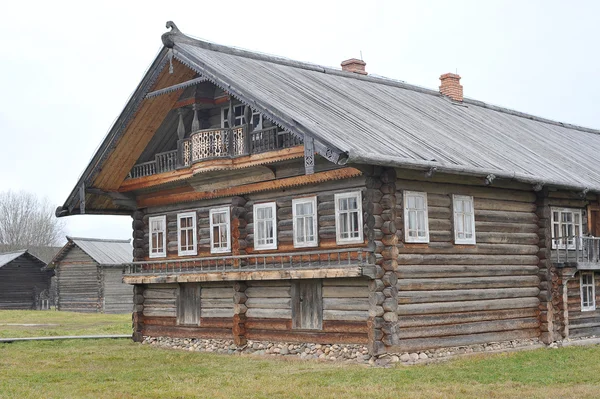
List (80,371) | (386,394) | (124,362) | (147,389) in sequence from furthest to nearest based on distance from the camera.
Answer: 1. (124,362)
2. (80,371)
3. (147,389)
4. (386,394)

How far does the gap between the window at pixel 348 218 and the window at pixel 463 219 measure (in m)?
2.70

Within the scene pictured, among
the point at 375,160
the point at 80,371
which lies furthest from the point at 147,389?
the point at 375,160

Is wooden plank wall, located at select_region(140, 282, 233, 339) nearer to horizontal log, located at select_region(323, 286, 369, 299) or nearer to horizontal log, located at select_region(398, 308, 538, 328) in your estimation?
horizontal log, located at select_region(323, 286, 369, 299)

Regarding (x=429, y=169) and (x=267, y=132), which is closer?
(x=429, y=169)

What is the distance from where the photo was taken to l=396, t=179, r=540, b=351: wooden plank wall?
21422 millimetres

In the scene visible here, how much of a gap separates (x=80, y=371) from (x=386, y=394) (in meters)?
8.23

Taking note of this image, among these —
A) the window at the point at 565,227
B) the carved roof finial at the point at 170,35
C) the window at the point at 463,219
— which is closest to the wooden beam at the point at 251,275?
the window at the point at 463,219

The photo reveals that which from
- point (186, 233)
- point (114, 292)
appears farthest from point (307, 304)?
point (114, 292)

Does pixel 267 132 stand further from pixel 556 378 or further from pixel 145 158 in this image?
pixel 556 378

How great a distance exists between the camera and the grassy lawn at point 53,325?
112ft

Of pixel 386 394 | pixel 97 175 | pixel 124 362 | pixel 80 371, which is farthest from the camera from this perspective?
pixel 97 175

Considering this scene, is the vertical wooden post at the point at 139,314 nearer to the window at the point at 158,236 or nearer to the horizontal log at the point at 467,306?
the window at the point at 158,236

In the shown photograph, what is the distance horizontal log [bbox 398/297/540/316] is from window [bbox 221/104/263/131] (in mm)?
6685

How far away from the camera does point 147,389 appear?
17359mm
